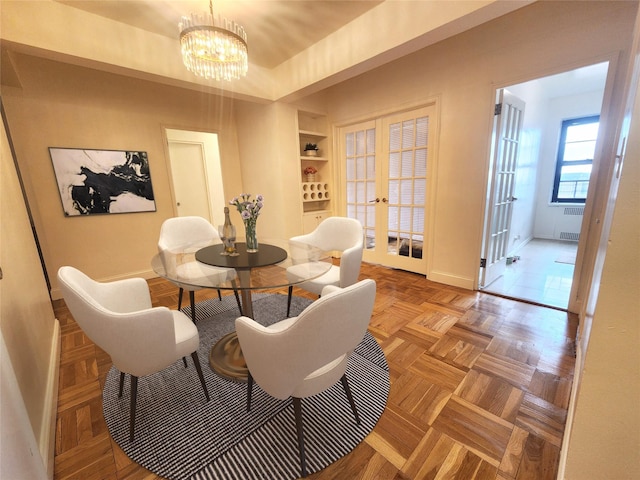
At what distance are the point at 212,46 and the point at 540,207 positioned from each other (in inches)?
227

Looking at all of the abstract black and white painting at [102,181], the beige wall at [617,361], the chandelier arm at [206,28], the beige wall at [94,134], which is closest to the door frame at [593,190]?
the beige wall at [617,361]

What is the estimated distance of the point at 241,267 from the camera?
1483mm

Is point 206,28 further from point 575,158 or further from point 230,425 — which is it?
point 575,158

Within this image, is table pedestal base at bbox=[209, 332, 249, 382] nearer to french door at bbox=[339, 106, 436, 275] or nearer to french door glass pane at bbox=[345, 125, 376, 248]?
french door at bbox=[339, 106, 436, 275]

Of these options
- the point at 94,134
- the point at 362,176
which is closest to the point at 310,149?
the point at 362,176

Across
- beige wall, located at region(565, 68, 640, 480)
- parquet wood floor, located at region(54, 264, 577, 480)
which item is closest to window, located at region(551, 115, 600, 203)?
parquet wood floor, located at region(54, 264, 577, 480)

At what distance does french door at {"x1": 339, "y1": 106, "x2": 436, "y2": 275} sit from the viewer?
299 centimetres

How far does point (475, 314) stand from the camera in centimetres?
225

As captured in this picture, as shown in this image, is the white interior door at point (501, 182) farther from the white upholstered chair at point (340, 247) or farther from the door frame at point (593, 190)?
the white upholstered chair at point (340, 247)

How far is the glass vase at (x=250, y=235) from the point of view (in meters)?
1.71

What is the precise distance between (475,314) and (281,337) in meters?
2.07

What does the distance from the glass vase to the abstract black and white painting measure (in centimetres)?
231

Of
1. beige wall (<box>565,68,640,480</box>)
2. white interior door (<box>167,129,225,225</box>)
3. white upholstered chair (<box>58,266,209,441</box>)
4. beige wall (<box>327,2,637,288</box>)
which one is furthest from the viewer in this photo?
white interior door (<box>167,129,225,225</box>)

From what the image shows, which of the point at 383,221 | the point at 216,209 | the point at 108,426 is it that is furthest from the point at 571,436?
the point at 216,209
